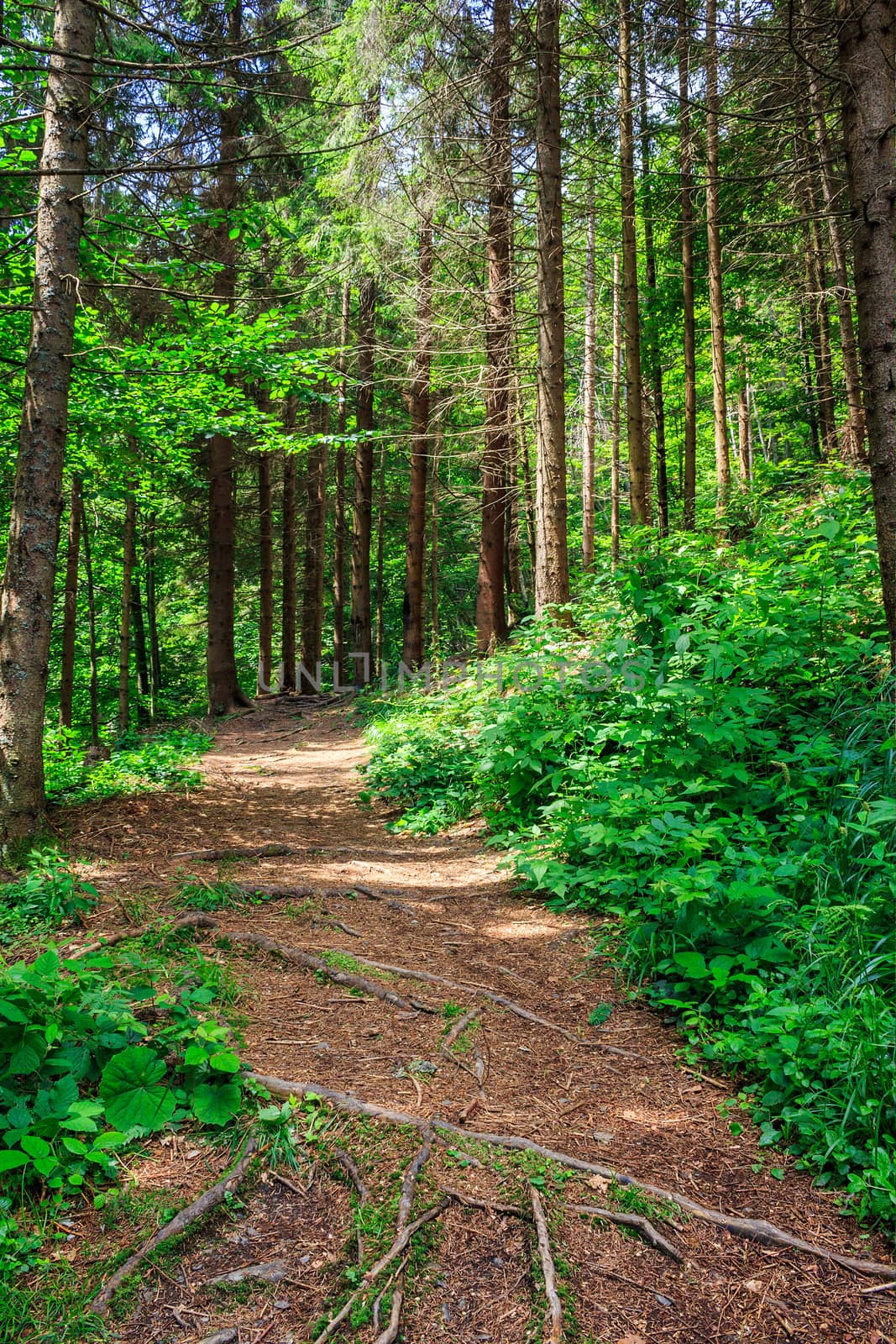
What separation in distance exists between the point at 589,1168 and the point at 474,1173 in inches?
15.3

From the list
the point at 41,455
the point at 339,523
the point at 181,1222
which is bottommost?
the point at 181,1222

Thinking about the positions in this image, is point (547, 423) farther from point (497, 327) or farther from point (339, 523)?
point (339, 523)

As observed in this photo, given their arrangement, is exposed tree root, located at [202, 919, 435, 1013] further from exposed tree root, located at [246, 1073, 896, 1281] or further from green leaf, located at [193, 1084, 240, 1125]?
green leaf, located at [193, 1084, 240, 1125]

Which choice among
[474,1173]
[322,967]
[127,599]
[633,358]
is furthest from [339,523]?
[474,1173]

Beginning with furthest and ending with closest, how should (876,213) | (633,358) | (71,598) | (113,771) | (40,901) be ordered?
1. (633,358)
2. (71,598)
3. (113,771)
4. (40,901)
5. (876,213)

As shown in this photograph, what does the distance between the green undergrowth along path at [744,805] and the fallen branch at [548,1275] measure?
883mm

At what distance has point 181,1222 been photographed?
1953mm

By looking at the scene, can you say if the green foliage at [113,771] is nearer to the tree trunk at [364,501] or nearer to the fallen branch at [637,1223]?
the fallen branch at [637,1223]

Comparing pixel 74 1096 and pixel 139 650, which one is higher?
pixel 139 650

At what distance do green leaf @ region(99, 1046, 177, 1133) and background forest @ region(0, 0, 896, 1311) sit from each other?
1.65 meters

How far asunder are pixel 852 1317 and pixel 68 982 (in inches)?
101

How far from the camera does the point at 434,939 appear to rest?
411cm

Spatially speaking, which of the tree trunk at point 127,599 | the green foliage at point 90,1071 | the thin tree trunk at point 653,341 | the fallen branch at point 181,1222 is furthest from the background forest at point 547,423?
the fallen branch at point 181,1222

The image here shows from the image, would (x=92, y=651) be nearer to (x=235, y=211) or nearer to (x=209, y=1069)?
(x=235, y=211)
